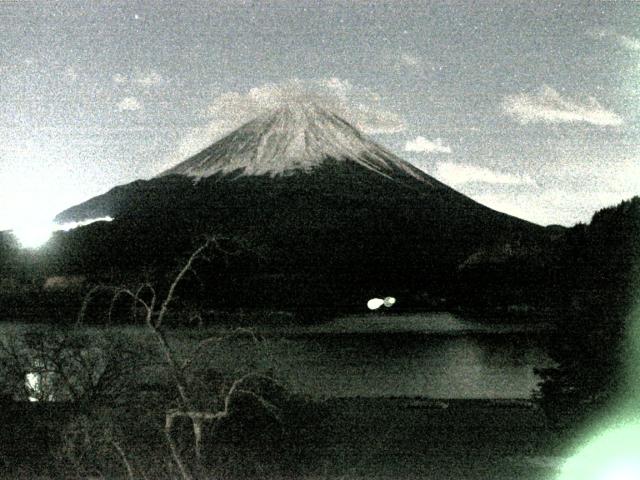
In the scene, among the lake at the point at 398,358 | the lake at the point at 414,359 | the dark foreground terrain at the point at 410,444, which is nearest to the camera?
the dark foreground terrain at the point at 410,444

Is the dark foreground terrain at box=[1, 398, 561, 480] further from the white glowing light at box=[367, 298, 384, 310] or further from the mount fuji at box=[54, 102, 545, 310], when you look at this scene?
the white glowing light at box=[367, 298, 384, 310]

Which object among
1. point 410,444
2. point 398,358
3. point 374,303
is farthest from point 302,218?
point 410,444

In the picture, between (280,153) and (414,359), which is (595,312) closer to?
(414,359)

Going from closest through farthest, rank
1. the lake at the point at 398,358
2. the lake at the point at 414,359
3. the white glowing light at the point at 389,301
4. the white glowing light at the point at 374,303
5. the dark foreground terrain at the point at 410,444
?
1. the dark foreground terrain at the point at 410,444
2. the lake at the point at 398,358
3. the lake at the point at 414,359
4. the white glowing light at the point at 374,303
5. the white glowing light at the point at 389,301

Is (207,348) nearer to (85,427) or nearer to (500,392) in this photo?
(85,427)

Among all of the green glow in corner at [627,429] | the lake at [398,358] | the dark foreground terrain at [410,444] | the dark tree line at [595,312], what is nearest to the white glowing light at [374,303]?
the lake at [398,358]

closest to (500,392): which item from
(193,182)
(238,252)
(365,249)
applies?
(238,252)

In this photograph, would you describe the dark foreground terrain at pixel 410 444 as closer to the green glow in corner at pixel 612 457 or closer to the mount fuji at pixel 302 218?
the green glow in corner at pixel 612 457
